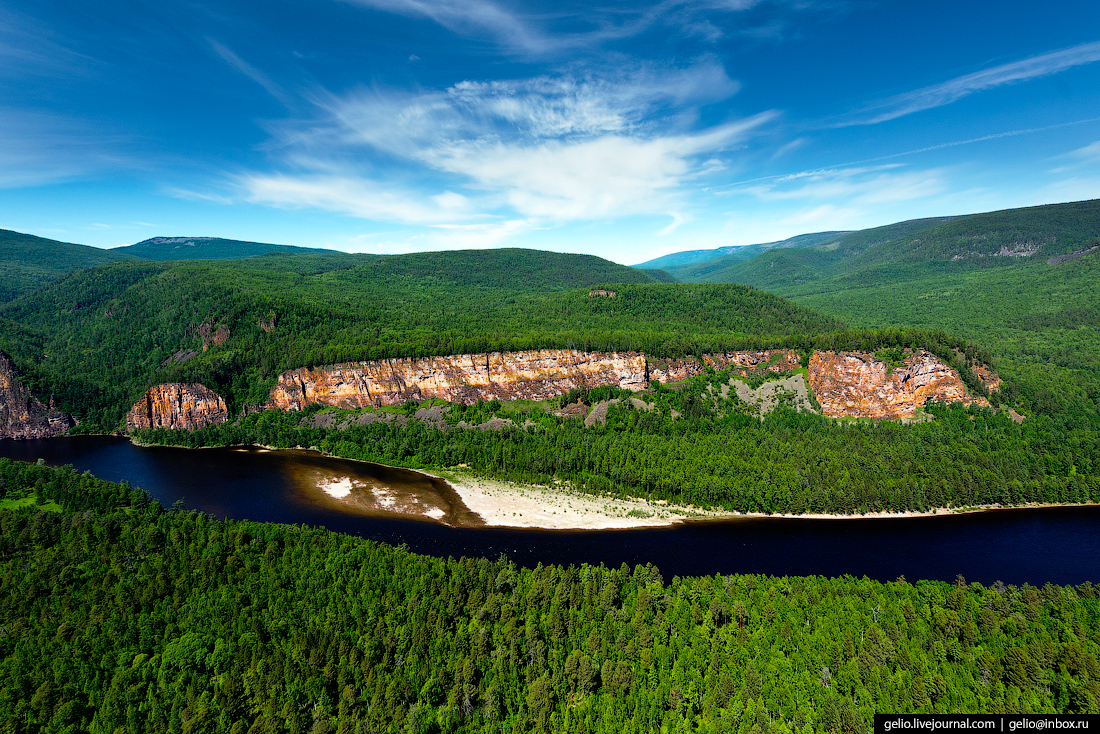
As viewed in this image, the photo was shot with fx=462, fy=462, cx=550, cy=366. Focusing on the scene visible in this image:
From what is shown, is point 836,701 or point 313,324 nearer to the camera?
point 836,701

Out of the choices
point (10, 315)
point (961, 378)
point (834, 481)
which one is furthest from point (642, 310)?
point (10, 315)

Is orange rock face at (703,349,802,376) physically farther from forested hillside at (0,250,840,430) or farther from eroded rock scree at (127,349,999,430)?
forested hillside at (0,250,840,430)

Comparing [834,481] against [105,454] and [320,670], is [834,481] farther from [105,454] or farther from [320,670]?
[105,454]

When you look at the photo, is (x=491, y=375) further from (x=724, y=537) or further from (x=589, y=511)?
(x=724, y=537)

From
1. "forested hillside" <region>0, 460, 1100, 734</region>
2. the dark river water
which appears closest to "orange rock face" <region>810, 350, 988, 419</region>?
the dark river water

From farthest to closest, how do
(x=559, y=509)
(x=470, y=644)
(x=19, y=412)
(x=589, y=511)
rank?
(x=19, y=412) < (x=559, y=509) < (x=589, y=511) < (x=470, y=644)

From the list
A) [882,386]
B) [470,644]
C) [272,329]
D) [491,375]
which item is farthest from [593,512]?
[272,329]

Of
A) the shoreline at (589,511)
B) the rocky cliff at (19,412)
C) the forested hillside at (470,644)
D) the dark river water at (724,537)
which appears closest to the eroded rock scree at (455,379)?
the rocky cliff at (19,412)
